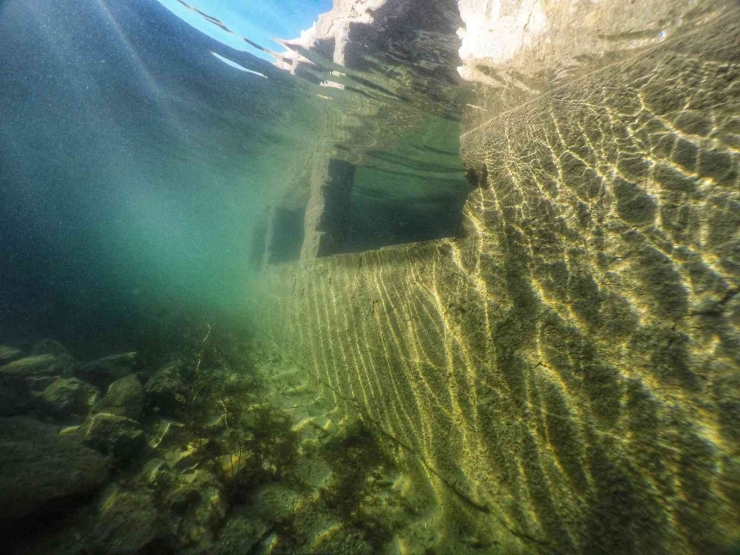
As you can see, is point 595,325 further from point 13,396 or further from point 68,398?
point 13,396

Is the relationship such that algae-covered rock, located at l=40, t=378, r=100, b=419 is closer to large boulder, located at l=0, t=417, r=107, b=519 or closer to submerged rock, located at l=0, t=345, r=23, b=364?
large boulder, located at l=0, t=417, r=107, b=519

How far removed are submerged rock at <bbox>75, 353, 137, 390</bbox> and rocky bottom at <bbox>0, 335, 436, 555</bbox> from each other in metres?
0.60

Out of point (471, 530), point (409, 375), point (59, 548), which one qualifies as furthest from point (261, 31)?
point (471, 530)

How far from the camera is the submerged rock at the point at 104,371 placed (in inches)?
227

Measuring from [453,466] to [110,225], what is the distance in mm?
75375

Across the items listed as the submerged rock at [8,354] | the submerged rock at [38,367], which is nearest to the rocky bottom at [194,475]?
the submerged rock at [38,367]

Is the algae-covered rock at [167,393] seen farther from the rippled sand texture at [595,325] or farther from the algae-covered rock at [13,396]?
the rippled sand texture at [595,325]

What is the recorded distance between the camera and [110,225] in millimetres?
58438

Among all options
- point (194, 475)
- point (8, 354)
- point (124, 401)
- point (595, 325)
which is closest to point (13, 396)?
point (124, 401)

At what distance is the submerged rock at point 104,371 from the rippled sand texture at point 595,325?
5.59 m

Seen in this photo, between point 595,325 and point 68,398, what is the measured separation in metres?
6.90

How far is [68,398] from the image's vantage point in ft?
15.6

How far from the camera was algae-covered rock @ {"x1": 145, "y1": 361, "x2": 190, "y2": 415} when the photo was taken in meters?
4.71

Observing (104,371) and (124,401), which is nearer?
(124,401)
